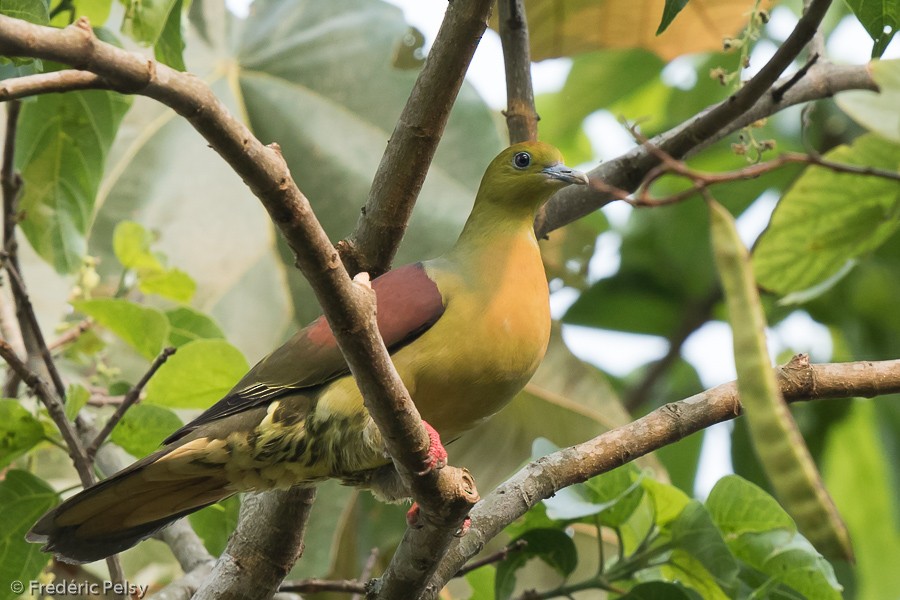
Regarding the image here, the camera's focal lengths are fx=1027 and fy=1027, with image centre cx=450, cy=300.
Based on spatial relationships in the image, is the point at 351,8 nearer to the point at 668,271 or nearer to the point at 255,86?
the point at 255,86

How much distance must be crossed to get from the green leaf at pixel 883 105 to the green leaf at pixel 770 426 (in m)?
0.28

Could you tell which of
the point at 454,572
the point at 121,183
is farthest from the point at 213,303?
the point at 454,572

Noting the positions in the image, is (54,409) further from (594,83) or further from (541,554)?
(594,83)

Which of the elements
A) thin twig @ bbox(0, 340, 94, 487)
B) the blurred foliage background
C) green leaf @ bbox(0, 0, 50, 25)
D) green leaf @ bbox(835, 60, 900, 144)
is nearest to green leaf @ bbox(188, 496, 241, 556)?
the blurred foliage background

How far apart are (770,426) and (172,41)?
1902 mm

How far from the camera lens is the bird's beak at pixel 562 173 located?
3.13 meters

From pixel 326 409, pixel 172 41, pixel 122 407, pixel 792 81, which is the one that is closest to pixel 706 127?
pixel 792 81

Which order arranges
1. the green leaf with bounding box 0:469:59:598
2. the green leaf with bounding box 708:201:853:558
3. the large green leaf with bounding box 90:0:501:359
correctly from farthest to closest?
1. the large green leaf with bounding box 90:0:501:359
2. the green leaf with bounding box 0:469:59:598
3. the green leaf with bounding box 708:201:853:558

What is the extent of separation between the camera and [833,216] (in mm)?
3264

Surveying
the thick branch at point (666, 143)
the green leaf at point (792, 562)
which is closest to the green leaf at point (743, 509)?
the green leaf at point (792, 562)

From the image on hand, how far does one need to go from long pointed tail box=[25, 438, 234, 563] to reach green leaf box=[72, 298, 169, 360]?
1.60 ft

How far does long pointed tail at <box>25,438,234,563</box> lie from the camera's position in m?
2.72

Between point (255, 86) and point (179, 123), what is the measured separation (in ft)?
1.36

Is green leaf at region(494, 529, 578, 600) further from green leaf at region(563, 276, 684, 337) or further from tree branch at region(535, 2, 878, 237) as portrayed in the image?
green leaf at region(563, 276, 684, 337)
